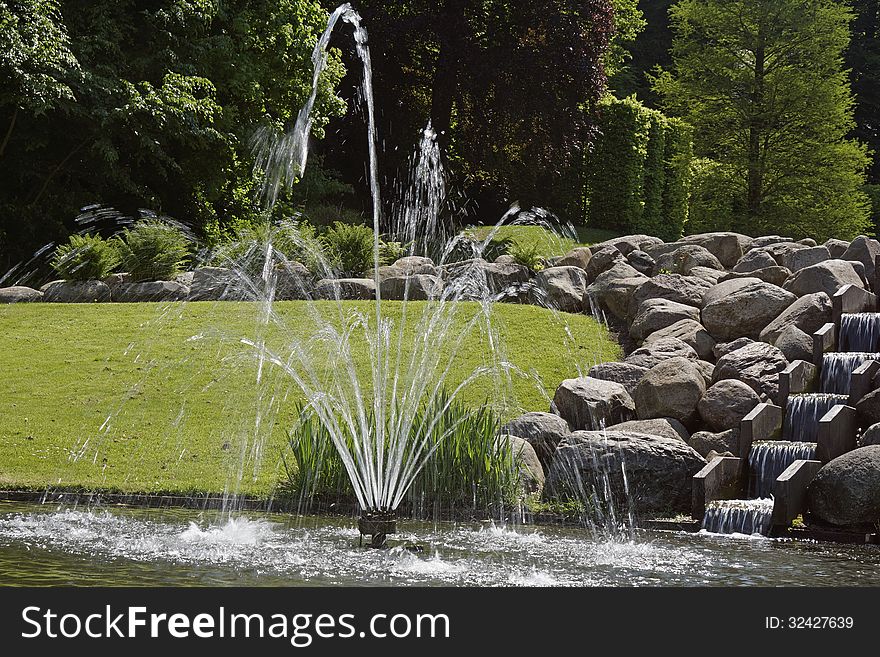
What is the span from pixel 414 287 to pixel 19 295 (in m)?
6.81

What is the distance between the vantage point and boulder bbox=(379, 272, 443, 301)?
55.3ft

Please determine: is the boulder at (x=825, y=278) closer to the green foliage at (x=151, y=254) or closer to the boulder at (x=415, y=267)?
the boulder at (x=415, y=267)

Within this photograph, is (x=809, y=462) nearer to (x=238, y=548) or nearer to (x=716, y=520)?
(x=716, y=520)

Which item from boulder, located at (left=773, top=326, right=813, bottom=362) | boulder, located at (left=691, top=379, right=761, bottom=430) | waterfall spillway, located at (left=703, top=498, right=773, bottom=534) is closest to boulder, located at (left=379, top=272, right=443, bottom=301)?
boulder, located at (left=773, top=326, right=813, bottom=362)

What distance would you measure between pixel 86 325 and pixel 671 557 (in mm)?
10669

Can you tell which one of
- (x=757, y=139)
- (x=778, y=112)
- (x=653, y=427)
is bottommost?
(x=653, y=427)

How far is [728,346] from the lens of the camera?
13344 millimetres

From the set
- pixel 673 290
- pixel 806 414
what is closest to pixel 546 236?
pixel 673 290

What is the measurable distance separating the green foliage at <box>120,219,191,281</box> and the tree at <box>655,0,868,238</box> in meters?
21.1

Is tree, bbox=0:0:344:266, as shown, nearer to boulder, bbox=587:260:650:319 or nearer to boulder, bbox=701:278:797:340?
boulder, bbox=587:260:650:319

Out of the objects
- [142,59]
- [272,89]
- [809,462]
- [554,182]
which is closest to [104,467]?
[809,462]

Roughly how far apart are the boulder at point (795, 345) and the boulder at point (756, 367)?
15 centimetres

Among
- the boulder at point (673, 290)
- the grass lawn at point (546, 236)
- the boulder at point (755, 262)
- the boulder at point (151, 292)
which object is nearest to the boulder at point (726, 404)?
the boulder at point (673, 290)

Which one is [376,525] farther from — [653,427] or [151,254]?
[151,254]
